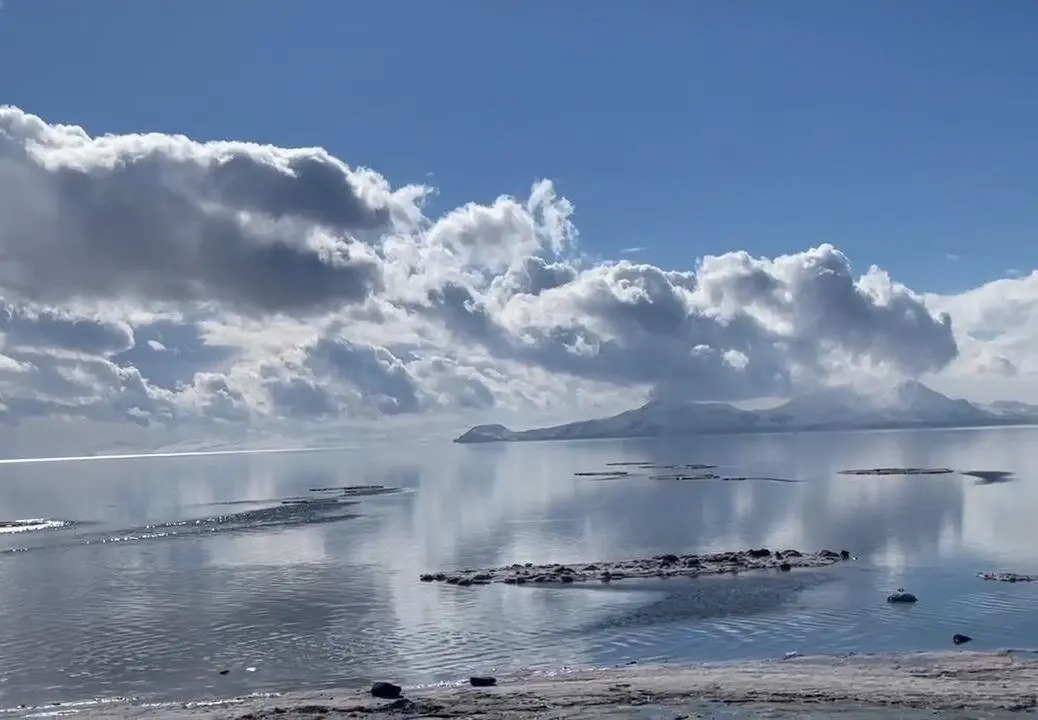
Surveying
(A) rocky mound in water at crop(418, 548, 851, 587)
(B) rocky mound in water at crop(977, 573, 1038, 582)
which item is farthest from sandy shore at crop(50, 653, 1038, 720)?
(A) rocky mound in water at crop(418, 548, 851, 587)

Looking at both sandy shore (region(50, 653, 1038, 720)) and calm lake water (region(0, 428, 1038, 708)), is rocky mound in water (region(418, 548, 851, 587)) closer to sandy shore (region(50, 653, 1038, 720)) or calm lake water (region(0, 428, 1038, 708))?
calm lake water (region(0, 428, 1038, 708))

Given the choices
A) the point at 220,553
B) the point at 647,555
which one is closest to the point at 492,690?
the point at 647,555

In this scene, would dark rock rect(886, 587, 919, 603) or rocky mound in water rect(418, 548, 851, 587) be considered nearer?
dark rock rect(886, 587, 919, 603)

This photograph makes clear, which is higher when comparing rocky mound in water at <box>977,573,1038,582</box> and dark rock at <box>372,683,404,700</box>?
rocky mound in water at <box>977,573,1038,582</box>

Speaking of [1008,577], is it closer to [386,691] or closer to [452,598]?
[452,598]

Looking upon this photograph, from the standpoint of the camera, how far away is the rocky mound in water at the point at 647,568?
73688mm

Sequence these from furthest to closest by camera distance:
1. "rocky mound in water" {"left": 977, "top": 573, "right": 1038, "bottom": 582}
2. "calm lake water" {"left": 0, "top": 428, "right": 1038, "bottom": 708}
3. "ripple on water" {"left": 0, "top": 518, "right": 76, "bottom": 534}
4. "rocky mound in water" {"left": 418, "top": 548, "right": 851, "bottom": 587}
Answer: "ripple on water" {"left": 0, "top": 518, "right": 76, "bottom": 534}
"rocky mound in water" {"left": 418, "top": 548, "right": 851, "bottom": 587}
"rocky mound in water" {"left": 977, "top": 573, "right": 1038, "bottom": 582}
"calm lake water" {"left": 0, "top": 428, "right": 1038, "bottom": 708}

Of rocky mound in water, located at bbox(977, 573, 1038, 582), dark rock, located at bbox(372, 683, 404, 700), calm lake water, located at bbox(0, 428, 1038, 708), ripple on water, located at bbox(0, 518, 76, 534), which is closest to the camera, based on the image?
dark rock, located at bbox(372, 683, 404, 700)

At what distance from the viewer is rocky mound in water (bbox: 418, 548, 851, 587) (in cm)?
7369

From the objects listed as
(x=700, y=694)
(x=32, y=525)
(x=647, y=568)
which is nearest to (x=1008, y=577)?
(x=647, y=568)

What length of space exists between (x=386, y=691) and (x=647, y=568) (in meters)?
39.2

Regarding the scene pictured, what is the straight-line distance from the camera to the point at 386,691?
137 feet

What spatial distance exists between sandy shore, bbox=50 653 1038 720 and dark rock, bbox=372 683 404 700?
563 mm

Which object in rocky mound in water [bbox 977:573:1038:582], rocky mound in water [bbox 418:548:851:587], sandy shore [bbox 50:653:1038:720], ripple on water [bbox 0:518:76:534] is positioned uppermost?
ripple on water [bbox 0:518:76:534]
